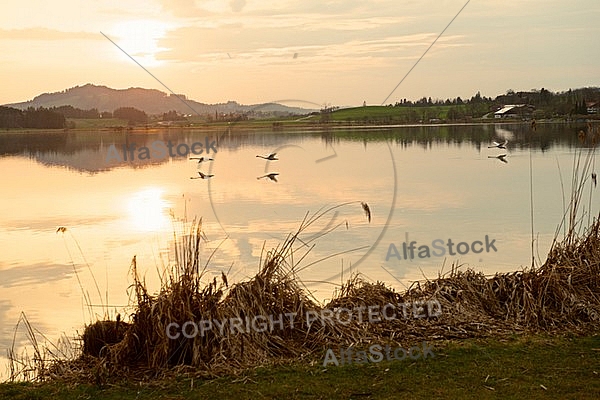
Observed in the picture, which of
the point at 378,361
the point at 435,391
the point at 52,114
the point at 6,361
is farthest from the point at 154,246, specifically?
the point at 52,114

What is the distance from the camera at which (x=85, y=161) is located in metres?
29.8

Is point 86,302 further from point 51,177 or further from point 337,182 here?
point 51,177

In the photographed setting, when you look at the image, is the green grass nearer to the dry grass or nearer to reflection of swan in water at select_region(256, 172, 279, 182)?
the dry grass

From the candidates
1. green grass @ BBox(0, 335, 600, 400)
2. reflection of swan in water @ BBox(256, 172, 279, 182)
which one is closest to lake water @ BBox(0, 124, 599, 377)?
reflection of swan in water @ BBox(256, 172, 279, 182)

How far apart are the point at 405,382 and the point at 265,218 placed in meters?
7.09

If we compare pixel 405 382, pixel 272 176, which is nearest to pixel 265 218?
pixel 272 176

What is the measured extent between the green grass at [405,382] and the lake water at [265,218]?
1399 millimetres

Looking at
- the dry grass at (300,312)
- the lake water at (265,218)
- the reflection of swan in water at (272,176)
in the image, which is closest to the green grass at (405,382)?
the dry grass at (300,312)

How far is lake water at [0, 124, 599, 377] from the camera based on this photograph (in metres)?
8.05

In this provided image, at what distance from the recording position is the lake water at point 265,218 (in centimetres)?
805

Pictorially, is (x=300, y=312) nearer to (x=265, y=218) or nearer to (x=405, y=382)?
(x=405, y=382)

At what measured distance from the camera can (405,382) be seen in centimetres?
441

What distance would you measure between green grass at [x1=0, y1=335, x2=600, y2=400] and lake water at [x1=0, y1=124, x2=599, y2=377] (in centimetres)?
140

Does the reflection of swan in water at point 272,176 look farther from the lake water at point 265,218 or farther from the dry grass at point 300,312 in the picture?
the dry grass at point 300,312
